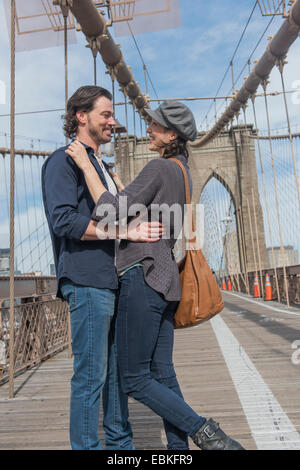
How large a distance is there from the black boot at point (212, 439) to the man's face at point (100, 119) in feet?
2.89

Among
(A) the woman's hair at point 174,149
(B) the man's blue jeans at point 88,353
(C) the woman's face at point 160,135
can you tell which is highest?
(C) the woman's face at point 160,135

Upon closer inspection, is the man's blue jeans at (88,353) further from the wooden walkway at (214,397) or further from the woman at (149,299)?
the wooden walkway at (214,397)

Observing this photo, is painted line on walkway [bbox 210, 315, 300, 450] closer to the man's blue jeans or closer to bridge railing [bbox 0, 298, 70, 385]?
the man's blue jeans

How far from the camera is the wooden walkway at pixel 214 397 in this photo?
1.75 meters

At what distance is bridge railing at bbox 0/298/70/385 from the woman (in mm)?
2166

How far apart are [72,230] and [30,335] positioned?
2826 mm

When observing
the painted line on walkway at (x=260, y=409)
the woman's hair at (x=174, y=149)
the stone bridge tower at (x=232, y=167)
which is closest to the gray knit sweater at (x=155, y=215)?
the woman's hair at (x=174, y=149)

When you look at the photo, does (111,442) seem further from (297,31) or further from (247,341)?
(297,31)

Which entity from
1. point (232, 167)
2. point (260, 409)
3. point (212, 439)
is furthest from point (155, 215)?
point (232, 167)

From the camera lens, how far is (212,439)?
1158 mm

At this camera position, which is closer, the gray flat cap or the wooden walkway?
the gray flat cap

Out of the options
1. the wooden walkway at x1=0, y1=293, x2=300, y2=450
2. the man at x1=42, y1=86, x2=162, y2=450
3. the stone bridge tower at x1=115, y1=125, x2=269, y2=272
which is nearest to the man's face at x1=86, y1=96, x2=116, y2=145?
the man at x1=42, y1=86, x2=162, y2=450

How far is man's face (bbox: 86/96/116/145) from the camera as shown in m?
1.34

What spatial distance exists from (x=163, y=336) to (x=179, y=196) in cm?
42
